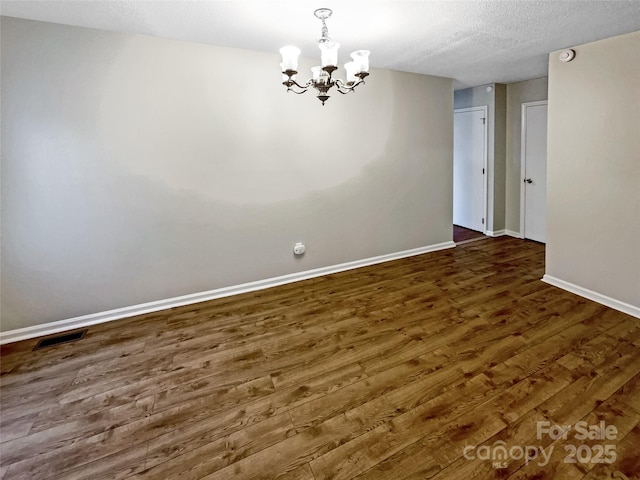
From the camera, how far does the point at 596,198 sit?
3.20 meters

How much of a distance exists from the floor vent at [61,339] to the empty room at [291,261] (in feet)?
0.05

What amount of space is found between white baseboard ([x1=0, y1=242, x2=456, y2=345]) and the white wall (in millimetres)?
64

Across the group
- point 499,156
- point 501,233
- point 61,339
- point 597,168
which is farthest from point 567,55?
point 61,339

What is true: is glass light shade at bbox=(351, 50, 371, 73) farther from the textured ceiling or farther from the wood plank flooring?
the wood plank flooring

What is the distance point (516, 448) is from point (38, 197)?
3.69m

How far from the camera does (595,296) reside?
325 cm

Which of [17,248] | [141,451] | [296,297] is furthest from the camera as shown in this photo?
[296,297]

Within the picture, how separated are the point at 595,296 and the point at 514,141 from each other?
118 inches

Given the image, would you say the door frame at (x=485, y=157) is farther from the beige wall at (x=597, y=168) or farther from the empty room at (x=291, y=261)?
the beige wall at (x=597, y=168)

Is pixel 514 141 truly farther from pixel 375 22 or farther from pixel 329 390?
pixel 329 390

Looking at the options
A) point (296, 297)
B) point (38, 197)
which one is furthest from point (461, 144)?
point (38, 197)

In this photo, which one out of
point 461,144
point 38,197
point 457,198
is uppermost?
point 461,144

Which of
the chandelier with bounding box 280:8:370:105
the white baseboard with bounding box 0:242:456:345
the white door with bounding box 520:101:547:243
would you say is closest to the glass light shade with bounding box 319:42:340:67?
the chandelier with bounding box 280:8:370:105

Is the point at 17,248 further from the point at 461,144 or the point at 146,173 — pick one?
the point at 461,144
